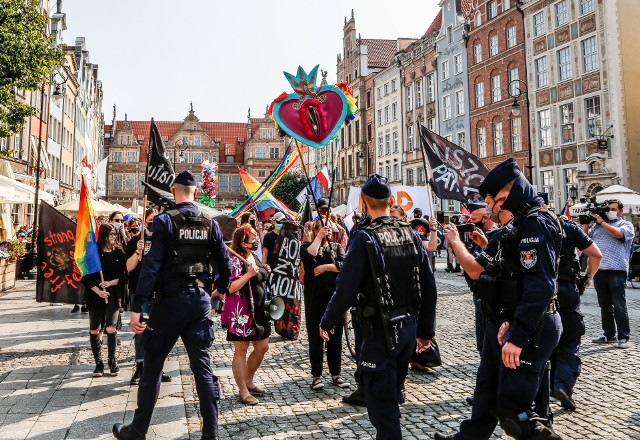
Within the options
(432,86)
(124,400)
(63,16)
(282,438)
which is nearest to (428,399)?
(282,438)

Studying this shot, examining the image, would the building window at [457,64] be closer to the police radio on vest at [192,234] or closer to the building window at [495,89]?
the building window at [495,89]

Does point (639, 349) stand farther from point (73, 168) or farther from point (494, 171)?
point (73, 168)

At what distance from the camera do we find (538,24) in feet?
99.3

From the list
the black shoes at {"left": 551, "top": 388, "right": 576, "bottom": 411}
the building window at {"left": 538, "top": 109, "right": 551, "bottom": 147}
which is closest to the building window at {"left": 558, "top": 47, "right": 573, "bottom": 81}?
the building window at {"left": 538, "top": 109, "right": 551, "bottom": 147}

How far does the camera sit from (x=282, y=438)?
4.43m

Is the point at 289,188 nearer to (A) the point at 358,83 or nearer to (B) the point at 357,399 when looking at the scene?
(A) the point at 358,83

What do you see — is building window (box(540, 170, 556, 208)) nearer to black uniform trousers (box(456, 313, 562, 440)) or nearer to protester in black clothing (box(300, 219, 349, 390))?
protester in black clothing (box(300, 219, 349, 390))

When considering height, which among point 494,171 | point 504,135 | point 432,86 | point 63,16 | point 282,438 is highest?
point 63,16

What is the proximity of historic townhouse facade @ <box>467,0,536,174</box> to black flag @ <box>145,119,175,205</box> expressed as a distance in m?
26.4

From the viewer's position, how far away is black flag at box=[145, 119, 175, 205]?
743 centimetres

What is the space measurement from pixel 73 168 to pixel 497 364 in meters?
47.6

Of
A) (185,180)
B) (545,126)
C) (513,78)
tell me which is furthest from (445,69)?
(185,180)

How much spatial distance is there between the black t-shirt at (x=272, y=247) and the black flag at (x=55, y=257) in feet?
9.55

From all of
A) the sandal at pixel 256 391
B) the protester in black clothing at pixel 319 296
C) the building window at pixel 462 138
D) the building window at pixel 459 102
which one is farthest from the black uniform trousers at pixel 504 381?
the building window at pixel 459 102
